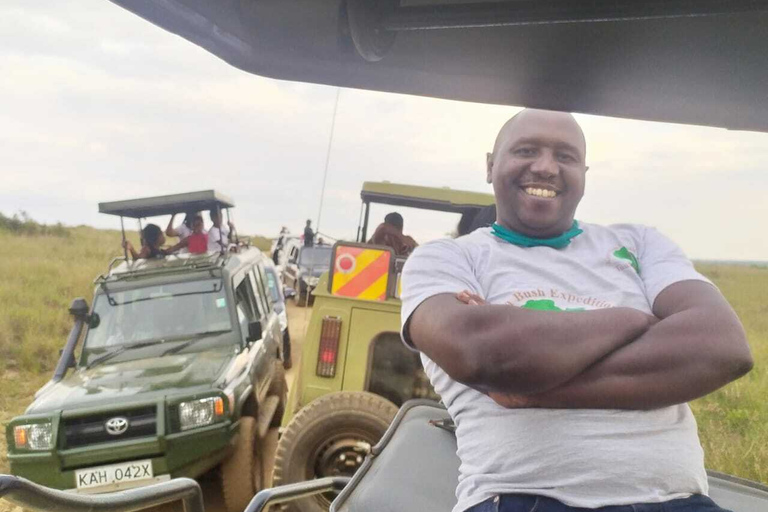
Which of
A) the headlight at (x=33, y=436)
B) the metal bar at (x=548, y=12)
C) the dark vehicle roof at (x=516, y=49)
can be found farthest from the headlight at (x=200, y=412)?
Answer: the metal bar at (x=548, y=12)

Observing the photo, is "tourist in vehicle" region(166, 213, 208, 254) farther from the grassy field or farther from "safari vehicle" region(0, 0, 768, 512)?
"safari vehicle" region(0, 0, 768, 512)

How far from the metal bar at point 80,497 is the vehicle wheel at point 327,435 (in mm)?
2363

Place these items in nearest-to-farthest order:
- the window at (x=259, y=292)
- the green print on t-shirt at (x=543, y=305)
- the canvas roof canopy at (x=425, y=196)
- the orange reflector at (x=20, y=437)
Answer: the green print on t-shirt at (x=543, y=305) < the canvas roof canopy at (x=425, y=196) < the orange reflector at (x=20, y=437) < the window at (x=259, y=292)

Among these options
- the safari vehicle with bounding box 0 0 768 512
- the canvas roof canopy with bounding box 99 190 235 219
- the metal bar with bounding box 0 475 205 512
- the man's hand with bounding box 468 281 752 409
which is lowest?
the metal bar with bounding box 0 475 205 512

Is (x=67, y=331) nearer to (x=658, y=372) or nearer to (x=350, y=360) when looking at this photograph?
(x=350, y=360)

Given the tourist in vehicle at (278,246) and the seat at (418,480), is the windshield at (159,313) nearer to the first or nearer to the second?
the seat at (418,480)

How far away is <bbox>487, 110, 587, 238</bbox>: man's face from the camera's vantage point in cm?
191

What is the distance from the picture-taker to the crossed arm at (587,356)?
5.02 feet

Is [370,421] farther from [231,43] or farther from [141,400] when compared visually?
[231,43]

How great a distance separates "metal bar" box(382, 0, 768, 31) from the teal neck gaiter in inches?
35.1

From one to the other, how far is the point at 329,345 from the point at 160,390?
Answer: 54.9 inches

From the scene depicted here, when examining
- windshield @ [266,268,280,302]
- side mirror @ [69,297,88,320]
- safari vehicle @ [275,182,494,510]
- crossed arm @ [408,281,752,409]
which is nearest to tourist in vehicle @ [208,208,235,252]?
windshield @ [266,268,280,302]

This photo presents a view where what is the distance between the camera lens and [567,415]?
158 cm

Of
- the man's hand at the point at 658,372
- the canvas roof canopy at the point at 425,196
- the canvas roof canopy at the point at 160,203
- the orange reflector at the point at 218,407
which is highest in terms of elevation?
the canvas roof canopy at the point at 425,196
